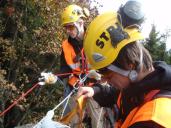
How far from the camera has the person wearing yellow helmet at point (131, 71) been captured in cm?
248

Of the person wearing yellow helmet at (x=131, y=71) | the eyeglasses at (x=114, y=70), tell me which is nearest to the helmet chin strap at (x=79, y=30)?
the person wearing yellow helmet at (x=131, y=71)

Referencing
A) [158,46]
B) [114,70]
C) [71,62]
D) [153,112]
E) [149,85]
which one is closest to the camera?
[153,112]

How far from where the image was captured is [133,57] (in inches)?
105

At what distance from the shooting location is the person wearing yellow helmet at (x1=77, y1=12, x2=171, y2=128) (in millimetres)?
2482

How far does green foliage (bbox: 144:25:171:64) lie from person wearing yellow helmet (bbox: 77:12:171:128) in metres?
30.5

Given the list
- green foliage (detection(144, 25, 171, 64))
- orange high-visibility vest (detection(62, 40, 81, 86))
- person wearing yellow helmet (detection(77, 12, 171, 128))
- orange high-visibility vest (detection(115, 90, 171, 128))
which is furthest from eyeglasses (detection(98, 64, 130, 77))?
green foliage (detection(144, 25, 171, 64))

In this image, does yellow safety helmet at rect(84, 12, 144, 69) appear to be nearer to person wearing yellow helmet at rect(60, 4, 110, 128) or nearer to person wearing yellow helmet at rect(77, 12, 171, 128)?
person wearing yellow helmet at rect(77, 12, 171, 128)

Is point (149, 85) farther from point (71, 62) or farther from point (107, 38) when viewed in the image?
point (71, 62)

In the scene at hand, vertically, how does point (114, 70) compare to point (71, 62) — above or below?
above

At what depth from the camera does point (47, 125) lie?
3.55 metres

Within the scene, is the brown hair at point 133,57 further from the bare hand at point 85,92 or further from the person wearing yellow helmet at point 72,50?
the person wearing yellow helmet at point 72,50

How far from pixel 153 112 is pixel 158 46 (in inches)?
1334

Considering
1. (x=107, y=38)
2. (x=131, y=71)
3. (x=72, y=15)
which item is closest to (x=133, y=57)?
(x=131, y=71)

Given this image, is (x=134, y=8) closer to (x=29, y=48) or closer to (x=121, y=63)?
(x=121, y=63)
